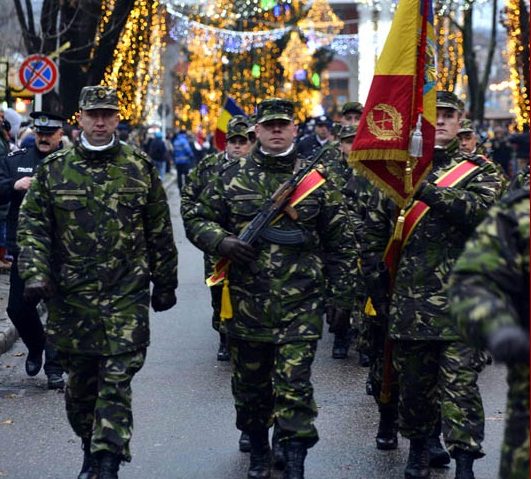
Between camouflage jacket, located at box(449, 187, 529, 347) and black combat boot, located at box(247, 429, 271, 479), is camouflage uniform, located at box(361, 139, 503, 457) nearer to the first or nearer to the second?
black combat boot, located at box(247, 429, 271, 479)

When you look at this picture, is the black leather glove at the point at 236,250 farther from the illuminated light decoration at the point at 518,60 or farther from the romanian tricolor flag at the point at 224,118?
the illuminated light decoration at the point at 518,60

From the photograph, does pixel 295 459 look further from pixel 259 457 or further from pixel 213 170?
pixel 213 170

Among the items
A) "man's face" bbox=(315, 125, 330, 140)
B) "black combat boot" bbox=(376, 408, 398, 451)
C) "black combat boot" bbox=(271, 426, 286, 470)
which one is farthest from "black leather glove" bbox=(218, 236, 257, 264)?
"man's face" bbox=(315, 125, 330, 140)

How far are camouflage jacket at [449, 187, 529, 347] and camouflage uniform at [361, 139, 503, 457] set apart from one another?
8.80 feet

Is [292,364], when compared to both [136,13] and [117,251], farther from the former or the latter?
[136,13]

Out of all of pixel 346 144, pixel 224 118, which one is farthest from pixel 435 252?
pixel 224 118

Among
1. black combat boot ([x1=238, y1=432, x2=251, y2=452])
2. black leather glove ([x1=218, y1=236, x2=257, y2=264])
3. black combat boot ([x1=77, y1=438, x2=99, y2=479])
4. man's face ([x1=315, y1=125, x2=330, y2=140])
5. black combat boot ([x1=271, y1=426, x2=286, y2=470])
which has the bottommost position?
black combat boot ([x1=238, y1=432, x2=251, y2=452])

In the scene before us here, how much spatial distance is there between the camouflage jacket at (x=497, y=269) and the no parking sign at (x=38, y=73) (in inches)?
598

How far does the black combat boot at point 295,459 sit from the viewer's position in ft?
22.2

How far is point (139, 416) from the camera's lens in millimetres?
8977

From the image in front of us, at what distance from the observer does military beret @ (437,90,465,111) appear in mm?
7547

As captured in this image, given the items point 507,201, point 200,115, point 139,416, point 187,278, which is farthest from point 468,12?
point 200,115

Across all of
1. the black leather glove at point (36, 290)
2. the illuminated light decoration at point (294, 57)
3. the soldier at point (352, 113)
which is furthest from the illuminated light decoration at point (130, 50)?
the illuminated light decoration at point (294, 57)

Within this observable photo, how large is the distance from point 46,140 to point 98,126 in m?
2.97
